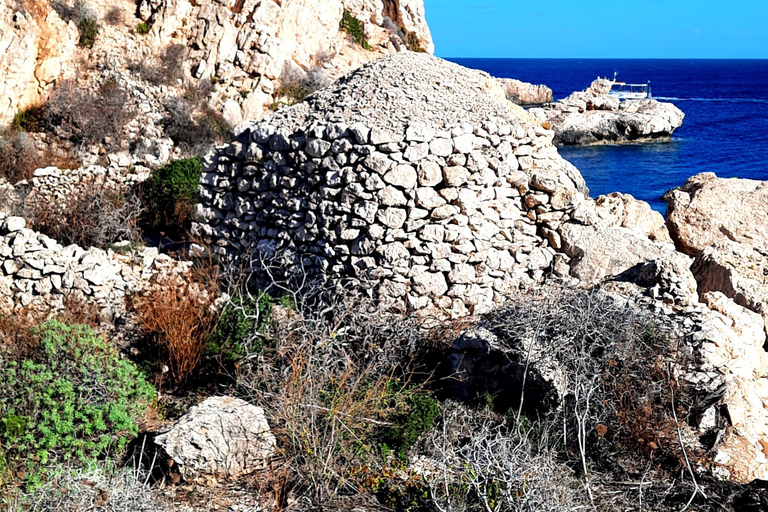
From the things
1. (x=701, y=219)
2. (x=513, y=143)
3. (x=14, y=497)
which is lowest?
(x=14, y=497)

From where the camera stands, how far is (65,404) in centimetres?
557

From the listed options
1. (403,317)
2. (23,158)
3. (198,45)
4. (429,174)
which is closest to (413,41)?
(198,45)

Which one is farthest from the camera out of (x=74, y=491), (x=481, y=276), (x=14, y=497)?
(x=481, y=276)

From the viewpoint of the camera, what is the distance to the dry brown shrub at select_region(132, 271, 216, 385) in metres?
6.70

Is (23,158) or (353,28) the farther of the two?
(353,28)

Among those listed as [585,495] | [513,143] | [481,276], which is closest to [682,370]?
[585,495]

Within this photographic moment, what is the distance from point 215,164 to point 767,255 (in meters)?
7.46

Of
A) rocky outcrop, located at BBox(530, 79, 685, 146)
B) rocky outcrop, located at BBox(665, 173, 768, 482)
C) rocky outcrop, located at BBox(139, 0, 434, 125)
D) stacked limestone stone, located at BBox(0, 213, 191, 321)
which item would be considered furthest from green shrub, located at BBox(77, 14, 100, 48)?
rocky outcrop, located at BBox(530, 79, 685, 146)

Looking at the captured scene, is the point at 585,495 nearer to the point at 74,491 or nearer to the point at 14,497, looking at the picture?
the point at 74,491

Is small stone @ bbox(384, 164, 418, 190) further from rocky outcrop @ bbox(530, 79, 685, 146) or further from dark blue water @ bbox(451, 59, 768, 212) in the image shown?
rocky outcrop @ bbox(530, 79, 685, 146)

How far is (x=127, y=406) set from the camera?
5.88 metres

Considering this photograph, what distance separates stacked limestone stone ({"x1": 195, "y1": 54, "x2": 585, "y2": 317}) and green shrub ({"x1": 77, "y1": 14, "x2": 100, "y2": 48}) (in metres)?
12.7

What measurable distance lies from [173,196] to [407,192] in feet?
→ 17.5

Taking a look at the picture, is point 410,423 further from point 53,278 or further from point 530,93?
point 530,93
